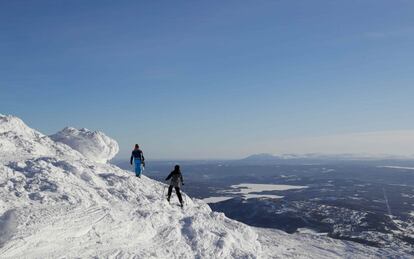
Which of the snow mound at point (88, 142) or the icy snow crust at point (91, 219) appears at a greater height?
the snow mound at point (88, 142)

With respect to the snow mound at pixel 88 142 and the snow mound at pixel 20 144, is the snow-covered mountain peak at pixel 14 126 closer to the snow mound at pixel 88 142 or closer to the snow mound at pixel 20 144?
the snow mound at pixel 20 144

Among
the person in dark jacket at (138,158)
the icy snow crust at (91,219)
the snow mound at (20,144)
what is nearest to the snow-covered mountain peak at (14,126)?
the snow mound at (20,144)

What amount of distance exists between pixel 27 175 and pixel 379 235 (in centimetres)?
14768

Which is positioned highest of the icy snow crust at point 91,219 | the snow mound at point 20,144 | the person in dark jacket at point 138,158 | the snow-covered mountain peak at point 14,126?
the snow-covered mountain peak at point 14,126

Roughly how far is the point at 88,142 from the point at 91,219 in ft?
93.6

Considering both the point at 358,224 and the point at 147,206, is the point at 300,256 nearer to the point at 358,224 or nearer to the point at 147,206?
the point at 147,206

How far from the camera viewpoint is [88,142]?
46.9 metres

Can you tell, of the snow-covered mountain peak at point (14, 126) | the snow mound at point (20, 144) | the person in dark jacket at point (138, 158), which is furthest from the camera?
the snow-covered mountain peak at point (14, 126)

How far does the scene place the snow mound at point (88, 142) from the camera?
46.1 m

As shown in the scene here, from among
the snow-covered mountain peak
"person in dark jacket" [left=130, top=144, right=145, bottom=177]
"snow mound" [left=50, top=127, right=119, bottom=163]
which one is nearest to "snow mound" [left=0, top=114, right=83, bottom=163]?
the snow-covered mountain peak

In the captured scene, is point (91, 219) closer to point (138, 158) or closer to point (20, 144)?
point (138, 158)

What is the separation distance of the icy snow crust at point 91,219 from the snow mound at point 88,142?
14.6 metres

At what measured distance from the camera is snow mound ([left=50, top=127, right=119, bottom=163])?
46.1 meters

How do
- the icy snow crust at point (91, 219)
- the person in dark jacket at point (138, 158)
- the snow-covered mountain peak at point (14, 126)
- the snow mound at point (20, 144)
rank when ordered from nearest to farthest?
the icy snow crust at point (91, 219) → the snow mound at point (20, 144) → the person in dark jacket at point (138, 158) → the snow-covered mountain peak at point (14, 126)
